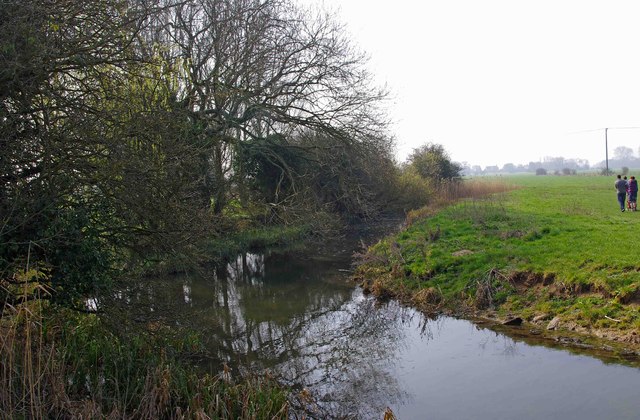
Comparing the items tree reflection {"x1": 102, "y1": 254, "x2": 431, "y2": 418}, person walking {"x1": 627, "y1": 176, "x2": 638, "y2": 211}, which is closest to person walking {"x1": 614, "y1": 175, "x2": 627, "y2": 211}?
person walking {"x1": 627, "y1": 176, "x2": 638, "y2": 211}

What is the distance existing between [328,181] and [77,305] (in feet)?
64.9

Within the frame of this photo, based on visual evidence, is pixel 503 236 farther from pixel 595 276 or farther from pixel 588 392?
pixel 588 392

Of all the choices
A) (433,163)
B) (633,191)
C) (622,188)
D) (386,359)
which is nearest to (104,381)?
(386,359)

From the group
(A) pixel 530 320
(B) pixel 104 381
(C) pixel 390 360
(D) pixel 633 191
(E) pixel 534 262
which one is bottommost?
(C) pixel 390 360

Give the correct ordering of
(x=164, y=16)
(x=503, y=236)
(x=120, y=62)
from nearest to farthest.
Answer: (x=120, y=62) < (x=503, y=236) < (x=164, y=16)

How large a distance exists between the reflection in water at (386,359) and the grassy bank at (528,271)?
1.03 m

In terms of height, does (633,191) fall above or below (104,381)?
above

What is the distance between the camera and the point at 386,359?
991 cm

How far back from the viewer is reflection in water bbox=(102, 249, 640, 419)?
301 inches

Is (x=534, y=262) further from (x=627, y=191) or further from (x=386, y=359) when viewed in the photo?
(x=627, y=191)

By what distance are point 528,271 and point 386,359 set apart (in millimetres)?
5005

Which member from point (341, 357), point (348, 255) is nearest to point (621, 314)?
point (341, 357)

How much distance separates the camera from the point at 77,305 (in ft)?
24.7

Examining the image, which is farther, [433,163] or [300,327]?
[433,163]
